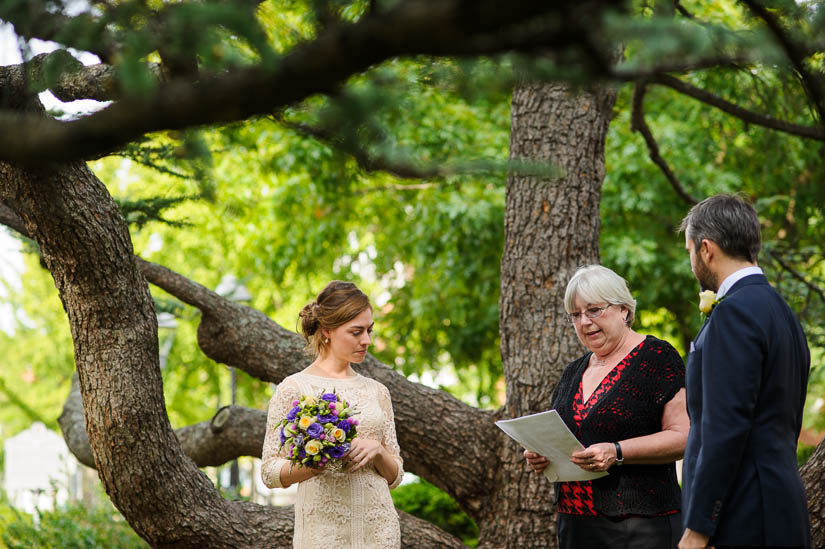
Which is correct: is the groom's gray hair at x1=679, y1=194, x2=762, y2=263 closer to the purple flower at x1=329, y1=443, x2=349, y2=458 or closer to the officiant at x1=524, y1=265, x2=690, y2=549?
the officiant at x1=524, y1=265, x2=690, y2=549

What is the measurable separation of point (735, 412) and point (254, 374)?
3704 mm

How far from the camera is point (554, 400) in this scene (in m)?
3.80

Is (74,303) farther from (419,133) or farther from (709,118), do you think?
(709,118)

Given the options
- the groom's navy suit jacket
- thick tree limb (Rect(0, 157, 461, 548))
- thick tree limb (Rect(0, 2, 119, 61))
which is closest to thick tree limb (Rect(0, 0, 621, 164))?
thick tree limb (Rect(0, 2, 119, 61))

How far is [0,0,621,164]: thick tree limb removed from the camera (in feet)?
3.62

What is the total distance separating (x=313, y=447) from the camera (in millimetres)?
3336

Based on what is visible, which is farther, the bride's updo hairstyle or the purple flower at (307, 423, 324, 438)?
the bride's updo hairstyle

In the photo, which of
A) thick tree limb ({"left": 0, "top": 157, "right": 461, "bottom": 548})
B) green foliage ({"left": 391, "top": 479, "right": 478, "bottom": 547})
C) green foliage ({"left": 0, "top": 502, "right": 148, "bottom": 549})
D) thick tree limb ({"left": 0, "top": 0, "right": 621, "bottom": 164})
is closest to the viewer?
thick tree limb ({"left": 0, "top": 0, "right": 621, "bottom": 164})

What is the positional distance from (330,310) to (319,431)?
676 mm

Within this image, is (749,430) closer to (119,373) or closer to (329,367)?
(329,367)

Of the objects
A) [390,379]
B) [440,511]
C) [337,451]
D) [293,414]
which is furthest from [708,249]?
[440,511]

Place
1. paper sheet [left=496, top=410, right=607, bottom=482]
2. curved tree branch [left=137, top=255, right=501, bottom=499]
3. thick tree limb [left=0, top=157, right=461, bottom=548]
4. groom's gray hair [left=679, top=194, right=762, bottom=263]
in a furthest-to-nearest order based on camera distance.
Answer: curved tree branch [left=137, top=255, right=501, bottom=499], thick tree limb [left=0, top=157, right=461, bottom=548], paper sheet [left=496, top=410, right=607, bottom=482], groom's gray hair [left=679, top=194, right=762, bottom=263]

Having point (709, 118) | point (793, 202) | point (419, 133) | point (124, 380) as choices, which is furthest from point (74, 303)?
point (793, 202)

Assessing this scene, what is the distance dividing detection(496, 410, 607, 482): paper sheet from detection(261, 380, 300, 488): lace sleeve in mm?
975
